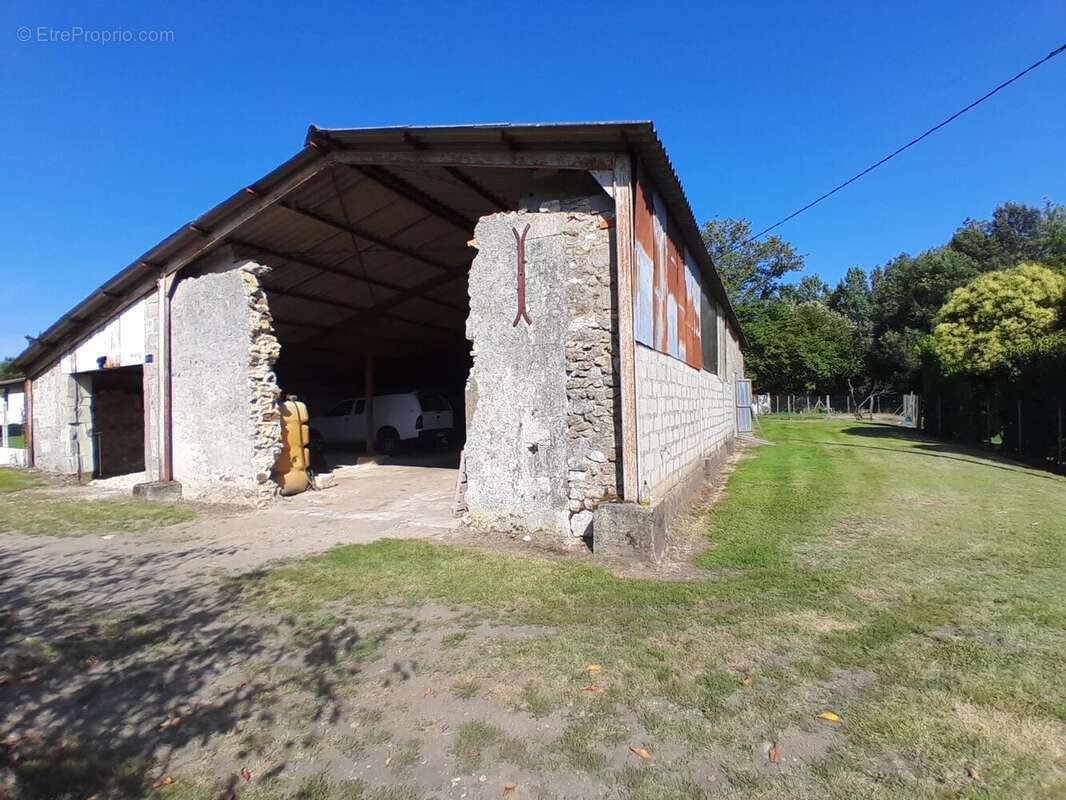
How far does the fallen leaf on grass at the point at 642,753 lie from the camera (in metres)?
2.78

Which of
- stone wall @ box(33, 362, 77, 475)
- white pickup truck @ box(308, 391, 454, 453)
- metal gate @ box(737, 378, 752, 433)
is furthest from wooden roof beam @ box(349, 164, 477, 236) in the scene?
metal gate @ box(737, 378, 752, 433)

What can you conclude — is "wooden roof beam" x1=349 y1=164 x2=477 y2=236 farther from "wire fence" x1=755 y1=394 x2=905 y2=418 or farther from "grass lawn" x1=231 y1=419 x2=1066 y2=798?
"wire fence" x1=755 y1=394 x2=905 y2=418

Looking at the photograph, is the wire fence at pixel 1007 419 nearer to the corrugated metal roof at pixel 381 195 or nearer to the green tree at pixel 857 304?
the corrugated metal roof at pixel 381 195

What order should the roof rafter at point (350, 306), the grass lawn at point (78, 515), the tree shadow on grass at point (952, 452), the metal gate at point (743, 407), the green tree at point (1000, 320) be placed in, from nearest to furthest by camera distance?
1. the grass lawn at point (78, 515)
2. the roof rafter at point (350, 306)
3. the tree shadow on grass at point (952, 452)
4. the green tree at point (1000, 320)
5. the metal gate at point (743, 407)

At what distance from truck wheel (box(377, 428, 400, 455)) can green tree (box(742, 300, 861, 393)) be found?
3350 centimetres

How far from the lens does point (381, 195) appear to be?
9328 mm

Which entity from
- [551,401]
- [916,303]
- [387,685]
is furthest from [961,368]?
[916,303]

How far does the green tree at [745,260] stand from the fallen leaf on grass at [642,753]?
47.3 m

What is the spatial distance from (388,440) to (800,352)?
3508cm

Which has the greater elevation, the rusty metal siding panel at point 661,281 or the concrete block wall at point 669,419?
the rusty metal siding panel at point 661,281

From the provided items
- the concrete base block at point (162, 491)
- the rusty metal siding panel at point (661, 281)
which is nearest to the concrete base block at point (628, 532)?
the rusty metal siding panel at point (661, 281)

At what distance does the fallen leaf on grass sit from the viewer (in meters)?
2.78

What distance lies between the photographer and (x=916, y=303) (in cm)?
4225

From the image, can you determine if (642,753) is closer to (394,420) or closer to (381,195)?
(381,195)
